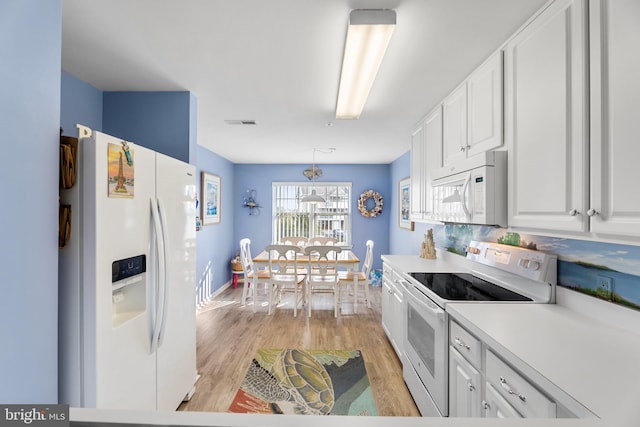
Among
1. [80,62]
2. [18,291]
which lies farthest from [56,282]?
[80,62]

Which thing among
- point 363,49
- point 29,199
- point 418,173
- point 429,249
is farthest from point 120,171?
point 429,249

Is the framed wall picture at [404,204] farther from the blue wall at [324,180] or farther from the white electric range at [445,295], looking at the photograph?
the white electric range at [445,295]

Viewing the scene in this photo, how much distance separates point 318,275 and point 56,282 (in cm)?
320

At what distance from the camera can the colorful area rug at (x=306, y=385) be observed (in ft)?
7.16

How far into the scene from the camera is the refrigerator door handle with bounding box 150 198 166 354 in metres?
1.63

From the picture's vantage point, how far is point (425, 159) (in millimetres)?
2906

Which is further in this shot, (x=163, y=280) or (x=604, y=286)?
(x=163, y=280)

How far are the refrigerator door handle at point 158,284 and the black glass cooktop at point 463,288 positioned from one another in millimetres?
1626

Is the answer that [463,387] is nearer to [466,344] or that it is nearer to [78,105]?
[466,344]

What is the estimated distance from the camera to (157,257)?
1657 millimetres

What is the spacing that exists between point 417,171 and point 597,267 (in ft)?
6.21

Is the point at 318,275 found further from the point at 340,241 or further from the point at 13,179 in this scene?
the point at 13,179

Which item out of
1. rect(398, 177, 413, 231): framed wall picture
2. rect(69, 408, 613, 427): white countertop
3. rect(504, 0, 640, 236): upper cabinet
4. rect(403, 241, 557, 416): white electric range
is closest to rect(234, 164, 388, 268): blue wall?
rect(398, 177, 413, 231): framed wall picture

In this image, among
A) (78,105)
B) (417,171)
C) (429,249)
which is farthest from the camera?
(429,249)
